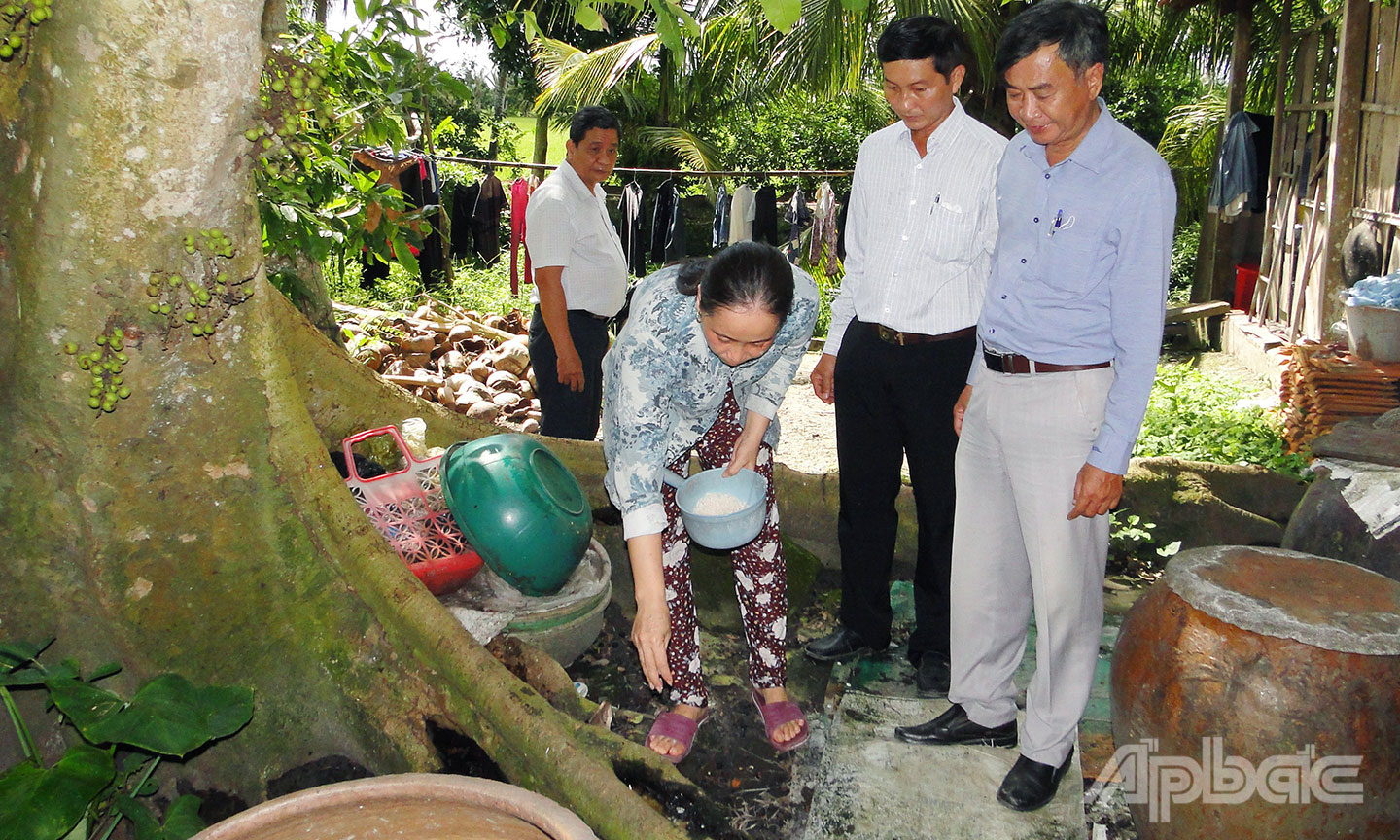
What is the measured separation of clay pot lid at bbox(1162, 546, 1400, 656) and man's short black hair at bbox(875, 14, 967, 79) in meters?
1.57

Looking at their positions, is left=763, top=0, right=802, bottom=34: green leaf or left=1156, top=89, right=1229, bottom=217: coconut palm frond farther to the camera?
left=1156, top=89, right=1229, bottom=217: coconut palm frond

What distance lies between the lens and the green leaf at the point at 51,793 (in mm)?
1981

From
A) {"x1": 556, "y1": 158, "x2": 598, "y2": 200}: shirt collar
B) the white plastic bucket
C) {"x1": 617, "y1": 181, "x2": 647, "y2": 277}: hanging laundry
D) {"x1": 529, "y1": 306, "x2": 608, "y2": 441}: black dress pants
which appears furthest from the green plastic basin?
{"x1": 617, "y1": 181, "x2": 647, "y2": 277}: hanging laundry

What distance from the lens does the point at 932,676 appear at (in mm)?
3322

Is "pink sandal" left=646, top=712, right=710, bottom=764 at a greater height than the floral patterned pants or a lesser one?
lesser

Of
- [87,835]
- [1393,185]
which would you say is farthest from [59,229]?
[1393,185]

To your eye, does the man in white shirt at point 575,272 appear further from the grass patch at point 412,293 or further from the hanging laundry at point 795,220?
the hanging laundry at point 795,220

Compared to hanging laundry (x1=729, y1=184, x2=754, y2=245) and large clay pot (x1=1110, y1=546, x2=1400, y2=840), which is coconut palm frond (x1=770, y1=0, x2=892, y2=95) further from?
large clay pot (x1=1110, y1=546, x2=1400, y2=840)

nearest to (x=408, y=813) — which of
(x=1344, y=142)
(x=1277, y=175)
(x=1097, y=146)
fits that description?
(x=1097, y=146)

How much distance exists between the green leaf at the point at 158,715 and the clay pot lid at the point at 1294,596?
7.44 feet

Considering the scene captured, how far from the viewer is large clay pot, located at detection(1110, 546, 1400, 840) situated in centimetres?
218

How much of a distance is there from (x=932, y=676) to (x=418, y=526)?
178 centimetres

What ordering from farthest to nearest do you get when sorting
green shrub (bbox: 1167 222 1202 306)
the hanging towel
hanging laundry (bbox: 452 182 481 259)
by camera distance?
green shrub (bbox: 1167 222 1202 306) → hanging laundry (bbox: 452 182 481 259) → the hanging towel

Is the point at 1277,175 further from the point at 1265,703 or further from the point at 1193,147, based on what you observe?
the point at 1265,703
